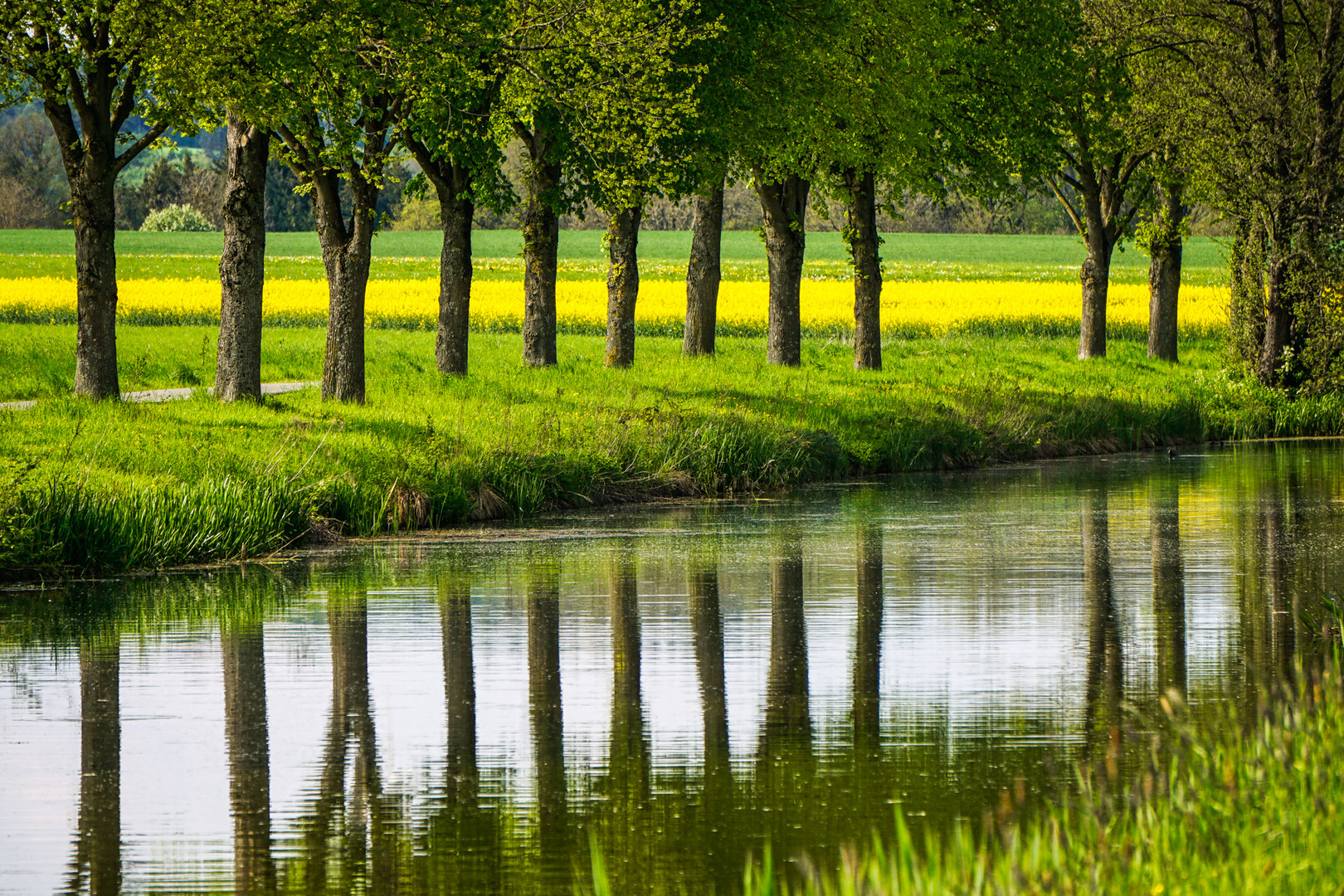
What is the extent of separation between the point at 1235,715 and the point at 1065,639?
2591 millimetres

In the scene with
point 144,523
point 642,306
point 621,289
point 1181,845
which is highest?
point 621,289

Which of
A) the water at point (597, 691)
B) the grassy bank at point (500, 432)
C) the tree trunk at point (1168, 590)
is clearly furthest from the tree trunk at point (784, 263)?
the water at point (597, 691)

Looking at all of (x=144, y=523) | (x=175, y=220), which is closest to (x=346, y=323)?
(x=144, y=523)

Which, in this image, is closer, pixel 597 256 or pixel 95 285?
pixel 95 285

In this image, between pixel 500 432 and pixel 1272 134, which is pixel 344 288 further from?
pixel 1272 134

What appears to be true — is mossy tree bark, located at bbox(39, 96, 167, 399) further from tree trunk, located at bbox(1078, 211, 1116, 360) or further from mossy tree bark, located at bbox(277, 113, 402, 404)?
tree trunk, located at bbox(1078, 211, 1116, 360)

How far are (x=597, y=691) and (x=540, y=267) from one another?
17979mm

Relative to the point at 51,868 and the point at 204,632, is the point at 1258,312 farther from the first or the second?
the point at 51,868

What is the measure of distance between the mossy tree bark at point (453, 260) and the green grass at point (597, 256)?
3288cm

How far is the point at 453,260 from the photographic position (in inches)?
1026

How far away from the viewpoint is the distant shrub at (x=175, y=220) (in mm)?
97562

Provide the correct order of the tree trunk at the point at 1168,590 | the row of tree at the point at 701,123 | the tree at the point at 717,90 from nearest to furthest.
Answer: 1. the tree trunk at the point at 1168,590
2. the row of tree at the point at 701,123
3. the tree at the point at 717,90

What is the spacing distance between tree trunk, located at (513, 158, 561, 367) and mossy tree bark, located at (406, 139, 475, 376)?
1029mm

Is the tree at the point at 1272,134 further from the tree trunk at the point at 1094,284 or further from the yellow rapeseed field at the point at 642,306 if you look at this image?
the yellow rapeseed field at the point at 642,306
